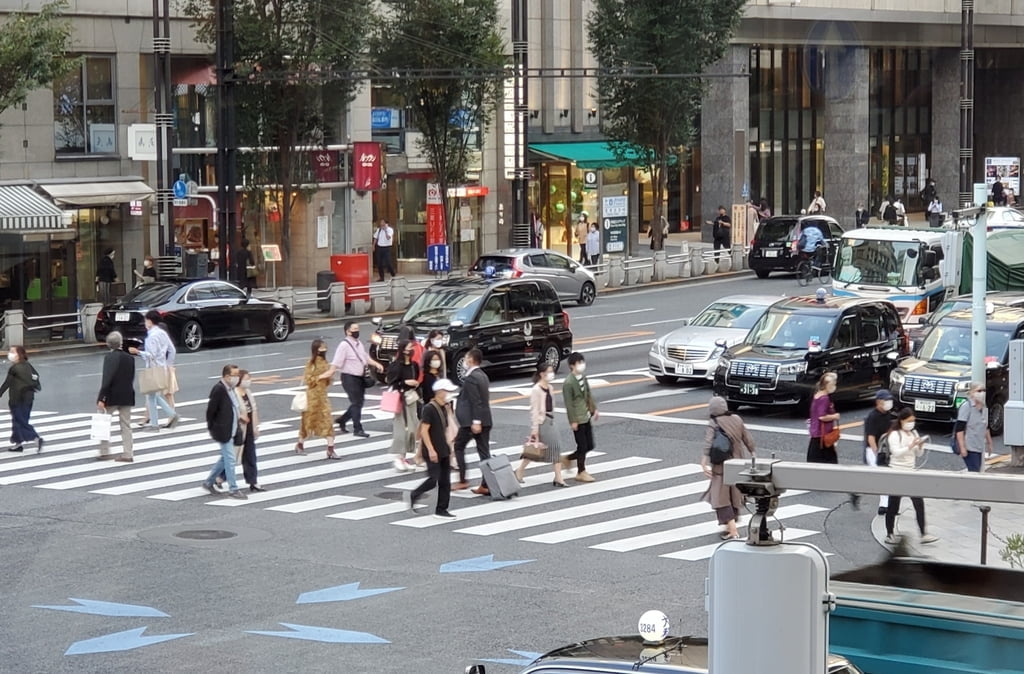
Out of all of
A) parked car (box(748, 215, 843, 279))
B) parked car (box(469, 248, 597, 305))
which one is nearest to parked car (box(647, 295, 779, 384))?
parked car (box(469, 248, 597, 305))

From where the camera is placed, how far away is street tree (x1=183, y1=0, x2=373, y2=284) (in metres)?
42.7

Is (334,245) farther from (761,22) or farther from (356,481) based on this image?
(356,481)

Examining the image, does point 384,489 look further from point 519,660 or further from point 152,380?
point 519,660

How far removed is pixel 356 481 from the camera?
70.7 ft

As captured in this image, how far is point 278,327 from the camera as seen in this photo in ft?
121

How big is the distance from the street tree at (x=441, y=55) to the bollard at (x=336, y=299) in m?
7.71

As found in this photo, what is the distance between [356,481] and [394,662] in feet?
28.0

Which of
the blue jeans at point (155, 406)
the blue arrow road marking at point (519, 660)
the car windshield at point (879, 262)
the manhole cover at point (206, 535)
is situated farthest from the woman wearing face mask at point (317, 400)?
the car windshield at point (879, 262)

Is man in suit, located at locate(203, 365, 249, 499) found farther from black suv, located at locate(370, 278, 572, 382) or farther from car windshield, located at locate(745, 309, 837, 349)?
car windshield, located at locate(745, 309, 837, 349)

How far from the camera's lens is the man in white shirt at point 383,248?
48562mm

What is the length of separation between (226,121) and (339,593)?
25.7 metres

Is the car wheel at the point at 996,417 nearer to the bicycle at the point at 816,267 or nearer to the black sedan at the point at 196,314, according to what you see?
the black sedan at the point at 196,314

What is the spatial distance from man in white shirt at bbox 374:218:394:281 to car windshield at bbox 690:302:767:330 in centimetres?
1901

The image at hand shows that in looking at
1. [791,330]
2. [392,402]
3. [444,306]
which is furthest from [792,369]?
[392,402]
